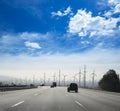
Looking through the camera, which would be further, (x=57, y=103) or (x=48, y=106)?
(x=57, y=103)

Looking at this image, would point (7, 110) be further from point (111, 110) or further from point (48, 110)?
point (111, 110)

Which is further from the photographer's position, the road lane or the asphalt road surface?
the asphalt road surface

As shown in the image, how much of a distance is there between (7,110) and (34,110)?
150 centimetres

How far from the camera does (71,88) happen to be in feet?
178

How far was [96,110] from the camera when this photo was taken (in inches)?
611

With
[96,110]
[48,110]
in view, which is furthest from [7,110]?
[96,110]

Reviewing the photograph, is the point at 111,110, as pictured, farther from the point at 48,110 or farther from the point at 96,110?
the point at 48,110

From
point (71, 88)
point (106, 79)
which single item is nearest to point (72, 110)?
point (71, 88)

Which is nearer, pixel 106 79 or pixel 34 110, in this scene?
pixel 34 110

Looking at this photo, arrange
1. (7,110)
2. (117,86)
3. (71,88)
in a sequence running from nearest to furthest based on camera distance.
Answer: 1. (7,110)
2. (71,88)
3. (117,86)

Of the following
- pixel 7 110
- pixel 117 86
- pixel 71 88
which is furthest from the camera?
pixel 117 86

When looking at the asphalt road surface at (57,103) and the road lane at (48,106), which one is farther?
the asphalt road surface at (57,103)

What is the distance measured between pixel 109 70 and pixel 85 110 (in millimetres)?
87238

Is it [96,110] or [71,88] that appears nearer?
[96,110]
